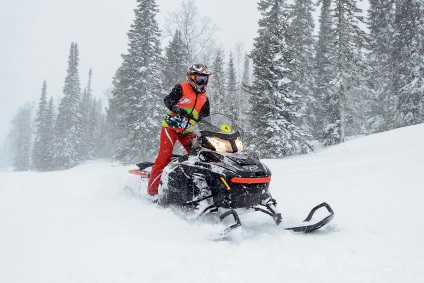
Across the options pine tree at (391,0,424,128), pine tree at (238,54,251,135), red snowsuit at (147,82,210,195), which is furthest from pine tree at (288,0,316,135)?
red snowsuit at (147,82,210,195)

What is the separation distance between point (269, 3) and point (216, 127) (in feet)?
69.4

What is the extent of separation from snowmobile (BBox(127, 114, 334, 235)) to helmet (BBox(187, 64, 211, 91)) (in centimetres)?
64

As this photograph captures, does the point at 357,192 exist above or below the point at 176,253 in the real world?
above

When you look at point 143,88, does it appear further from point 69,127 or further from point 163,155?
point 69,127

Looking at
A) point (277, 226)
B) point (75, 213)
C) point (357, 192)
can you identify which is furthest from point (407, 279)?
point (75, 213)

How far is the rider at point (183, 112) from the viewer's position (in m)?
4.91

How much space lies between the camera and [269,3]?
23031 millimetres

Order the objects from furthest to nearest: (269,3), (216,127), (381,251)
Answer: (269,3), (216,127), (381,251)

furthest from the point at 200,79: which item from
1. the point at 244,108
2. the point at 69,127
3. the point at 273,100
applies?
the point at 69,127

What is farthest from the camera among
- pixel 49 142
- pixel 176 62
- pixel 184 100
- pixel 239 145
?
pixel 49 142

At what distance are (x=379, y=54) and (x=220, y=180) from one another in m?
32.2

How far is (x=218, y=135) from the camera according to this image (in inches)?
174

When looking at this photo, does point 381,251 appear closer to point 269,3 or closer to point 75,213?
point 75,213

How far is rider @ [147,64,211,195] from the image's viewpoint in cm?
491
